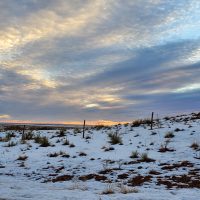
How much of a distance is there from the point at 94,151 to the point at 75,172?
5507 mm

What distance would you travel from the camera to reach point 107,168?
15.5 m

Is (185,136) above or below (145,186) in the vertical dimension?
above

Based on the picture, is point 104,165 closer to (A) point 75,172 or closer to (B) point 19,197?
(A) point 75,172

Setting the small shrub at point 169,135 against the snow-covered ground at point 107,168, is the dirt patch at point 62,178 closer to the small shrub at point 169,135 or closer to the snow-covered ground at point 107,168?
the snow-covered ground at point 107,168

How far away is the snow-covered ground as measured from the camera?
1023 centimetres

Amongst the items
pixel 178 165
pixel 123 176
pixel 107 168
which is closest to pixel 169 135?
pixel 178 165

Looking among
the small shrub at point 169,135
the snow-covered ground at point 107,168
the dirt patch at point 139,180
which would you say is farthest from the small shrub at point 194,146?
the dirt patch at point 139,180

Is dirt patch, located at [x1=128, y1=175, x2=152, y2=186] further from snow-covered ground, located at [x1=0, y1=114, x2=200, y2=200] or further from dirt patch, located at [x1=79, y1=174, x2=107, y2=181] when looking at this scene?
dirt patch, located at [x1=79, y1=174, x2=107, y2=181]

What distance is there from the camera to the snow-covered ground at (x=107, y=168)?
10234 mm

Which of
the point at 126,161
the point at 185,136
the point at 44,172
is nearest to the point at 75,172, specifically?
the point at 44,172

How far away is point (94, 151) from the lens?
2064cm

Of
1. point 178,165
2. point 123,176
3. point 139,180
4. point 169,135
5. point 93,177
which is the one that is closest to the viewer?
point 139,180

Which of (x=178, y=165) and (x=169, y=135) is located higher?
(x=169, y=135)

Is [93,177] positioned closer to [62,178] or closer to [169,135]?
[62,178]
